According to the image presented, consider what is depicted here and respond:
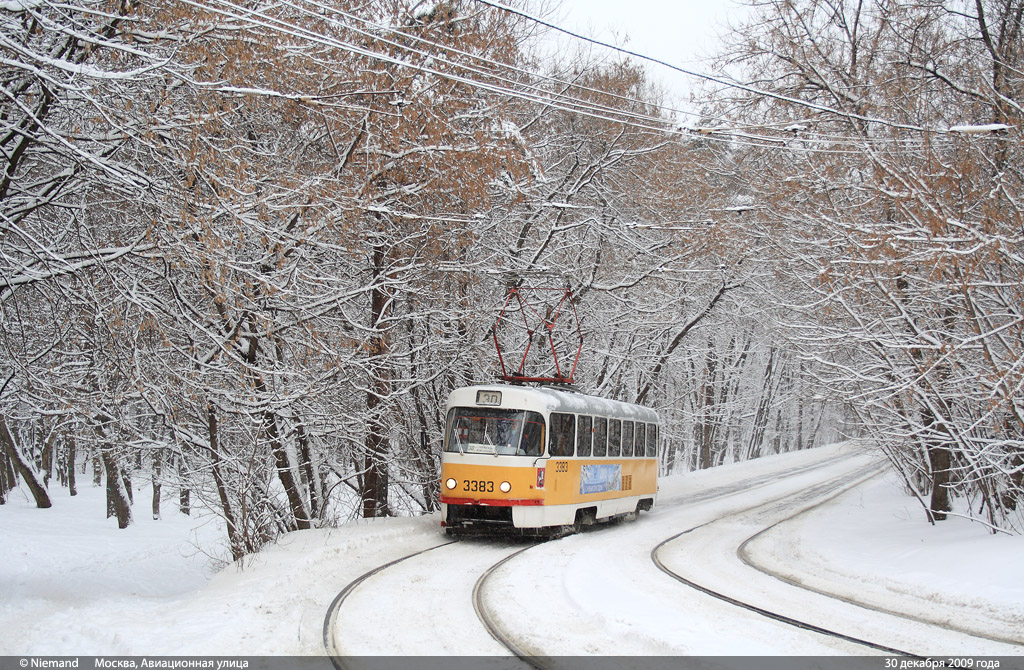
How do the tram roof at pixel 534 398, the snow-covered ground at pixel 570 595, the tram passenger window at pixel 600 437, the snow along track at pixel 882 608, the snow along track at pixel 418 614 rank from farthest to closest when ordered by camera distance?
the tram passenger window at pixel 600 437, the tram roof at pixel 534 398, the snow along track at pixel 882 608, the snow-covered ground at pixel 570 595, the snow along track at pixel 418 614

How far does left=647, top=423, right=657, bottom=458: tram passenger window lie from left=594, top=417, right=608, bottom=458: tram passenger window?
12.3 ft

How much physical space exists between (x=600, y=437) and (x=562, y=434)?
6.90 ft

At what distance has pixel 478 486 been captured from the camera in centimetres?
1373

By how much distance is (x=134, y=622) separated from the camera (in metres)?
7.40

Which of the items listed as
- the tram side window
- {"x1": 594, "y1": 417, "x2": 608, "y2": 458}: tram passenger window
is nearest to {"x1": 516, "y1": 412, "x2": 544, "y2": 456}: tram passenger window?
the tram side window

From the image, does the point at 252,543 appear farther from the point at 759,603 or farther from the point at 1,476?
the point at 1,476

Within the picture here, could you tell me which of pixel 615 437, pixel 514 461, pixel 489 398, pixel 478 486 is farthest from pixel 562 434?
pixel 615 437

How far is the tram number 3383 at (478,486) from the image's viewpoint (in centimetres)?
1369

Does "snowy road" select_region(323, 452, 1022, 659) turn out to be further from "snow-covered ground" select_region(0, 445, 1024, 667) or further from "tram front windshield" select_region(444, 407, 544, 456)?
"tram front windshield" select_region(444, 407, 544, 456)

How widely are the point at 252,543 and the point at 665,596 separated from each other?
236 inches

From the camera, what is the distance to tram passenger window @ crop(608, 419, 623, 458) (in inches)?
680

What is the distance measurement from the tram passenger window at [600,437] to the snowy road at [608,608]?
2234 millimetres

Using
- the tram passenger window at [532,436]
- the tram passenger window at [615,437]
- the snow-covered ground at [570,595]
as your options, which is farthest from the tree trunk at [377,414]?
the tram passenger window at [615,437]

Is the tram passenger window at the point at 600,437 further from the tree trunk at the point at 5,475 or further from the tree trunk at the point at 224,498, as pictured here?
the tree trunk at the point at 5,475
